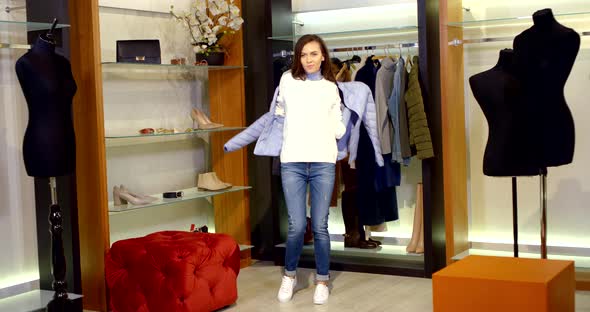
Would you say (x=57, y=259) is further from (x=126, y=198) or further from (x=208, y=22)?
(x=208, y=22)

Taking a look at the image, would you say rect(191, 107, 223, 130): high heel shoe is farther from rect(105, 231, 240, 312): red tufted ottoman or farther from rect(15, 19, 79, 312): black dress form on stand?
rect(15, 19, 79, 312): black dress form on stand

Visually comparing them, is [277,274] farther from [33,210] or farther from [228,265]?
[33,210]

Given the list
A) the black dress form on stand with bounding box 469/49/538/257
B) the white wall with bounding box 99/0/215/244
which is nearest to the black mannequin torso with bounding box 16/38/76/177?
the white wall with bounding box 99/0/215/244

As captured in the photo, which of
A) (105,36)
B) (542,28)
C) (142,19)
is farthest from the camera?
(142,19)

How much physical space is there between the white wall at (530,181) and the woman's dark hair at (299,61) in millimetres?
1368

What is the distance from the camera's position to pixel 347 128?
5.47 m

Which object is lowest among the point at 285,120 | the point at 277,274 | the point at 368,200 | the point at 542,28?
the point at 277,274

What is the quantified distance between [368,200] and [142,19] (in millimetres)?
2195

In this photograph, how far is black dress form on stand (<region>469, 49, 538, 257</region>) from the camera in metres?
4.49

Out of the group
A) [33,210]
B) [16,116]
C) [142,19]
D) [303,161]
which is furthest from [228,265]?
[142,19]

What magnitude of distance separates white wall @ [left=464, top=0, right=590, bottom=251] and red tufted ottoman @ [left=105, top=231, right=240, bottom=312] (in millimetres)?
2059

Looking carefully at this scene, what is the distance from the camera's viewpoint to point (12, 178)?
5.14 m

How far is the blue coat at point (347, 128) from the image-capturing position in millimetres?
5328

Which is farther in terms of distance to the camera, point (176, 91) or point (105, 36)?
point (176, 91)
